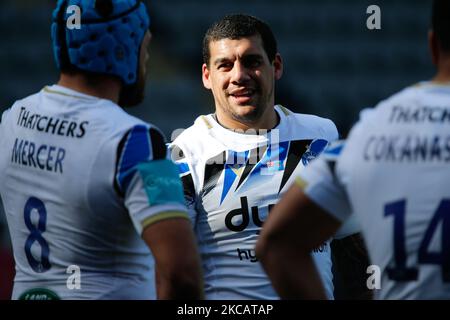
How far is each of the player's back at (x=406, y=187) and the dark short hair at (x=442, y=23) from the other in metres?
0.15

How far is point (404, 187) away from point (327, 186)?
0.89 ft

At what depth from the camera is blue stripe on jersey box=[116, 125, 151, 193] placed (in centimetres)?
369

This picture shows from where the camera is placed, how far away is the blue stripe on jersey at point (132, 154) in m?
3.69

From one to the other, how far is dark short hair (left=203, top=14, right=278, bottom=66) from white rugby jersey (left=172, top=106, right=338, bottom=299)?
0.47 meters

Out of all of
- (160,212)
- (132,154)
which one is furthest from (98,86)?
(160,212)

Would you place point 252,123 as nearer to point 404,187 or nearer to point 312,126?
point 312,126

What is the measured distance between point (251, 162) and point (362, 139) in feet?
7.48

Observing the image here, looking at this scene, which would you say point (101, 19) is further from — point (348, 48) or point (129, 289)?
point (348, 48)

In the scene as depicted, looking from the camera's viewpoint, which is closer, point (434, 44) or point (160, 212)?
point (434, 44)

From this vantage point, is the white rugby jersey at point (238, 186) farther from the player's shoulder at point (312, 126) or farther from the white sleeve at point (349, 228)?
the white sleeve at point (349, 228)

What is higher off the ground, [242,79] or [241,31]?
[241,31]

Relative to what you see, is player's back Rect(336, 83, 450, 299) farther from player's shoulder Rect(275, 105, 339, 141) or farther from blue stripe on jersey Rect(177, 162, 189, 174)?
player's shoulder Rect(275, 105, 339, 141)

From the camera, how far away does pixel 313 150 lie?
214 inches

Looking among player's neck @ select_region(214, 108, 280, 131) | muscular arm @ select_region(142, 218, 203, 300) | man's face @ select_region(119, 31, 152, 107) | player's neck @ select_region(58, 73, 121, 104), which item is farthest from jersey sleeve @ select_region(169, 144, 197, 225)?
muscular arm @ select_region(142, 218, 203, 300)
